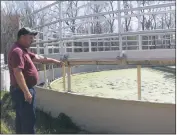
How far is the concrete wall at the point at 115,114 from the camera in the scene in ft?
15.0

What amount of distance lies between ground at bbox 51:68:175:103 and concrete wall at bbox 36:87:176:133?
42 cm

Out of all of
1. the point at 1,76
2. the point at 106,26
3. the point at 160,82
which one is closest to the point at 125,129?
the point at 160,82

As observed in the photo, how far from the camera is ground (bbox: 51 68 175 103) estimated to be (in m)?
5.69

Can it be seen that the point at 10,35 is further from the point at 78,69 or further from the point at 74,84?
the point at 74,84

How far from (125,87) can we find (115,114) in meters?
1.63

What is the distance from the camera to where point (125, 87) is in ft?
21.7

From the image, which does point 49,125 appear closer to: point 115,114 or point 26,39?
point 115,114

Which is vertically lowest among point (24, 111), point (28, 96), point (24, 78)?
point (24, 111)

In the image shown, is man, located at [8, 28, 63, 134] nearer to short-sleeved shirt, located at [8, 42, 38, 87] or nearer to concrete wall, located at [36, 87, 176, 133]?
short-sleeved shirt, located at [8, 42, 38, 87]

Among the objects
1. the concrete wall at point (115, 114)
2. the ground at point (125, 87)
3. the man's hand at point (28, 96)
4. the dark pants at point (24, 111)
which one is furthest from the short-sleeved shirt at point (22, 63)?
the ground at point (125, 87)

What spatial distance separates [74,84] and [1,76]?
560 centimetres

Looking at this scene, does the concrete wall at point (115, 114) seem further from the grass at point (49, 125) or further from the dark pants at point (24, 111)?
the dark pants at point (24, 111)

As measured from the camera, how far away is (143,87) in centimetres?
654

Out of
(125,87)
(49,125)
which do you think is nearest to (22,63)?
(49,125)
